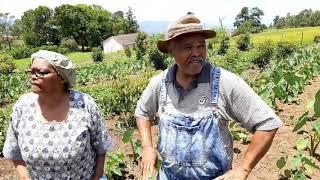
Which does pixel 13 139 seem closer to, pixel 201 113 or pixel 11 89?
pixel 201 113

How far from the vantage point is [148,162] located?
2795 millimetres

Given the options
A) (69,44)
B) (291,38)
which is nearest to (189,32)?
(291,38)

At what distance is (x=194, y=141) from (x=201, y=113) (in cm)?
17

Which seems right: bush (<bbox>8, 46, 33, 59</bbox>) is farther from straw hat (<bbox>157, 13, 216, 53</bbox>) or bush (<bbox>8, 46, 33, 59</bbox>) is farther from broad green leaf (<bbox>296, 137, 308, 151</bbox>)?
straw hat (<bbox>157, 13, 216, 53</bbox>)

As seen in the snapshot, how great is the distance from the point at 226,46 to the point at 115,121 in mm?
21316

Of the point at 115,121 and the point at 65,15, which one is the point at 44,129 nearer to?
the point at 115,121

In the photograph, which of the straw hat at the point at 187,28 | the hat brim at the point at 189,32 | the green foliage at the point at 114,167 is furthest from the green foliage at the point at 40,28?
the straw hat at the point at 187,28

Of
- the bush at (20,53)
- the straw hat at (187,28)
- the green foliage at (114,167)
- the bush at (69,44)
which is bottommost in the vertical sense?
the bush at (20,53)

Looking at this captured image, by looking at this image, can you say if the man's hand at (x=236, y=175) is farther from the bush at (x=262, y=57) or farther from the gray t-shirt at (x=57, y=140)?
the bush at (x=262, y=57)

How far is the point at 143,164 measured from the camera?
9.25 ft

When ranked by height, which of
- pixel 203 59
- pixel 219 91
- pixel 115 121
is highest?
pixel 203 59

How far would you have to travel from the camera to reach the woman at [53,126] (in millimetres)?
2904

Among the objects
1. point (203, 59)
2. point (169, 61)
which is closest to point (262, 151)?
point (203, 59)

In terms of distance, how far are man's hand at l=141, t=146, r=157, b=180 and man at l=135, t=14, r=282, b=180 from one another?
0.34 feet
